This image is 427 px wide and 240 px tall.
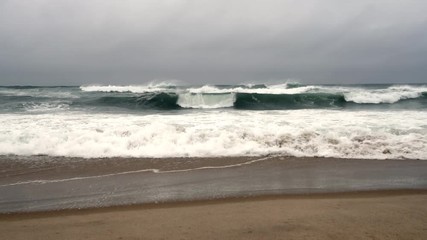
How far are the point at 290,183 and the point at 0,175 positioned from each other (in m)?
4.82

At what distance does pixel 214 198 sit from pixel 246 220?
3.32ft

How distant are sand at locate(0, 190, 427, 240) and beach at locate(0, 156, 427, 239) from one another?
1 cm

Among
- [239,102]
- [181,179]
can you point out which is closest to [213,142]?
[181,179]

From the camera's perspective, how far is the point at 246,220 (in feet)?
11.9

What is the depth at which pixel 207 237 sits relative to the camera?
10.4ft

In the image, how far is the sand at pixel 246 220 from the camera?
3252 millimetres

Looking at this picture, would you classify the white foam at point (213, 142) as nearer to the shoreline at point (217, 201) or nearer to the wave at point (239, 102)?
the shoreline at point (217, 201)

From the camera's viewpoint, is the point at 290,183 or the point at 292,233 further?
the point at 290,183

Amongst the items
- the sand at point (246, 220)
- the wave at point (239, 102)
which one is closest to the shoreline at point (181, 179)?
the sand at point (246, 220)

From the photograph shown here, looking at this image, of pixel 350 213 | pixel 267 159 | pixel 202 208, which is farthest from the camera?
pixel 267 159

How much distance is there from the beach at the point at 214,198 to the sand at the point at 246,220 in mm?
10

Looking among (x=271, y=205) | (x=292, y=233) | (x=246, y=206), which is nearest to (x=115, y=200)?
(x=246, y=206)

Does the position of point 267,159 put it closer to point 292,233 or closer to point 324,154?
point 324,154

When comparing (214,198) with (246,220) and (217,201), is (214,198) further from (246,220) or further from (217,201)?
(246,220)
